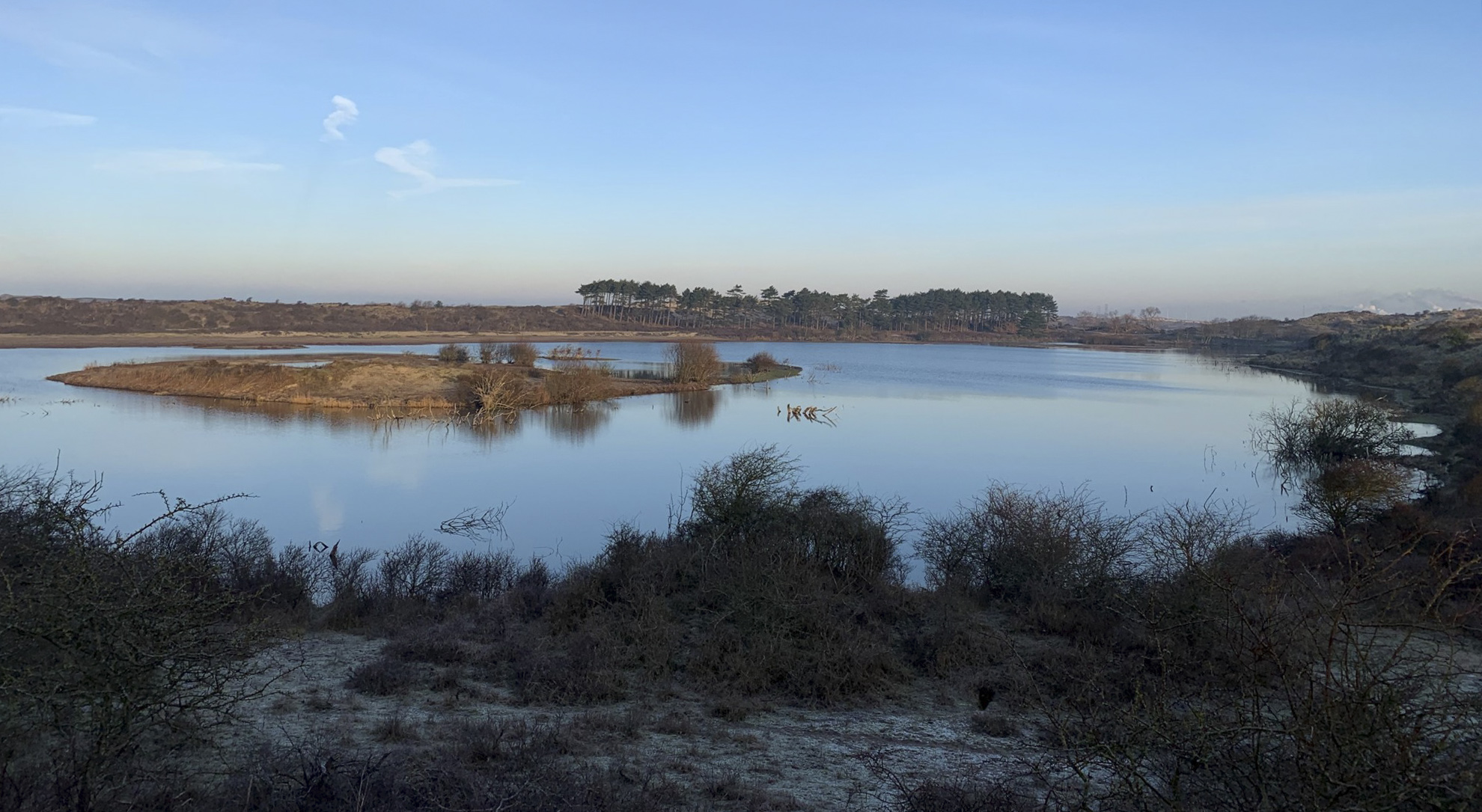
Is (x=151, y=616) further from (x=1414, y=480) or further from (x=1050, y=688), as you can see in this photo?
(x=1414, y=480)

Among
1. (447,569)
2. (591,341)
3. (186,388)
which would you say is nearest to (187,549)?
(447,569)

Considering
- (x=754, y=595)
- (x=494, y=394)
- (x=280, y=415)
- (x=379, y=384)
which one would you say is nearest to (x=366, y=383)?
(x=379, y=384)

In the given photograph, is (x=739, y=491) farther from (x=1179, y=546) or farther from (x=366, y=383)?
(x=366, y=383)

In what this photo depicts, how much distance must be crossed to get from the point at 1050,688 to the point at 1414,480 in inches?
602

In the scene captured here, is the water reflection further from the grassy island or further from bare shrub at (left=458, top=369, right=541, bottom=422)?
the grassy island

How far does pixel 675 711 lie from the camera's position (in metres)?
6.90

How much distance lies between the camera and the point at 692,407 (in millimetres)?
35000

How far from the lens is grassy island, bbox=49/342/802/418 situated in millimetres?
32906

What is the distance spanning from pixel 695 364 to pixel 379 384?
14563 mm

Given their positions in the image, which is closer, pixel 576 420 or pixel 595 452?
pixel 595 452

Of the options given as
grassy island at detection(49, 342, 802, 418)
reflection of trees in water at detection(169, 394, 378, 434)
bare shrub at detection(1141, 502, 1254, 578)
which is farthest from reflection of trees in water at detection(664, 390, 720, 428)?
bare shrub at detection(1141, 502, 1254, 578)

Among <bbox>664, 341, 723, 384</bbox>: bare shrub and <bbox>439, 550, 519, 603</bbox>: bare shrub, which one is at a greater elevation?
<bbox>664, 341, 723, 384</bbox>: bare shrub

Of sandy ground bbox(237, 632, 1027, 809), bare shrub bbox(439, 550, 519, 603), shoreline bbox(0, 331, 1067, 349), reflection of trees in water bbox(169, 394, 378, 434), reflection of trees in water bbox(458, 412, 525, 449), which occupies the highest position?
shoreline bbox(0, 331, 1067, 349)

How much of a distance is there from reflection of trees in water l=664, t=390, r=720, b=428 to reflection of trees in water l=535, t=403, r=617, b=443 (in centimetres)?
233
